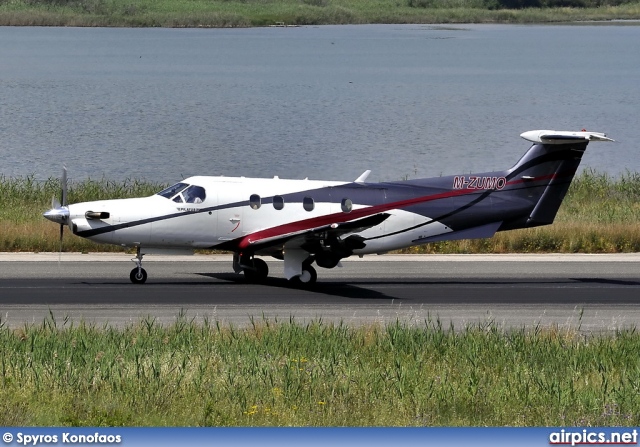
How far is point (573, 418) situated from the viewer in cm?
1307

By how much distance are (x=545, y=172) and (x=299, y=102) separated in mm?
59423

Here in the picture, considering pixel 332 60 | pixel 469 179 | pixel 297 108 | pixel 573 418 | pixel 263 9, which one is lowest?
pixel 573 418

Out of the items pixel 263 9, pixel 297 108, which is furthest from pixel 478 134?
pixel 263 9

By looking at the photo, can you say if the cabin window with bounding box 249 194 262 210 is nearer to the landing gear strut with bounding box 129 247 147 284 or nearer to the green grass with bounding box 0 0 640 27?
the landing gear strut with bounding box 129 247 147 284

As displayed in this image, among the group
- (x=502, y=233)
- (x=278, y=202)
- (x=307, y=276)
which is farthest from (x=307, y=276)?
(x=502, y=233)

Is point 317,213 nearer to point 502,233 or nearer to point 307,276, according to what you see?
point 307,276

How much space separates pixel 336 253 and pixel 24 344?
383 inches

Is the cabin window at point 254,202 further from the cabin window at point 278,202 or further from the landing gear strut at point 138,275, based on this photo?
the landing gear strut at point 138,275

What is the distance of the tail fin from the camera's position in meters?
26.8

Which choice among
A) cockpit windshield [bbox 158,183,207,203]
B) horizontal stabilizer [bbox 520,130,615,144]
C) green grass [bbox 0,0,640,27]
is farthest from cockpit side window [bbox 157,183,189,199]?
green grass [bbox 0,0,640,27]

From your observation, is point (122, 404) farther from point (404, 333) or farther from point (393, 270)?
point (393, 270)

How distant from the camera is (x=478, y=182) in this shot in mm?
26484

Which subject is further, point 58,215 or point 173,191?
point 173,191

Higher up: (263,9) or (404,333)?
(263,9)
